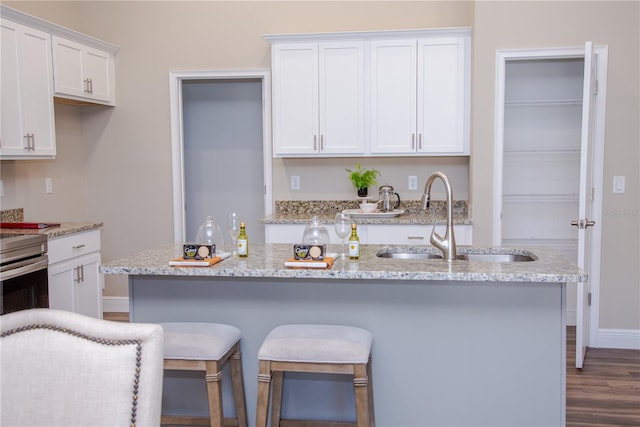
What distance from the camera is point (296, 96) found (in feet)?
14.5

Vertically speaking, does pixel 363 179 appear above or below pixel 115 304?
above

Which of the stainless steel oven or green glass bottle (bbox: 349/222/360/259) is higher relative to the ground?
green glass bottle (bbox: 349/222/360/259)

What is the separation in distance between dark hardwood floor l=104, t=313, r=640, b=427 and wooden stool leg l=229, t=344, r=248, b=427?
1629mm

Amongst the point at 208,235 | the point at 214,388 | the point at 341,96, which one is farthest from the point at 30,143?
the point at 214,388

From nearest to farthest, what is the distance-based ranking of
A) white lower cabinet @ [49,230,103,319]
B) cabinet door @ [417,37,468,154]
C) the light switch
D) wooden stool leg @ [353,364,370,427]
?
wooden stool leg @ [353,364,370,427] → white lower cabinet @ [49,230,103,319] → the light switch → cabinet door @ [417,37,468,154]

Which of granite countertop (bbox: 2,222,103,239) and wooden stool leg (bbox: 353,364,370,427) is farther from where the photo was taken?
granite countertop (bbox: 2,222,103,239)

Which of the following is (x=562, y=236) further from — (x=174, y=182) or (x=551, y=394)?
(x=174, y=182)

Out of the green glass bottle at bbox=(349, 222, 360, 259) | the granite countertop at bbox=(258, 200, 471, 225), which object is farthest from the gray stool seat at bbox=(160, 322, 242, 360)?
the granite countertop at bbox=(258, 200, 471, 225)

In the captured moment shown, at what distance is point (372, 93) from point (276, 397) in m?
2.60

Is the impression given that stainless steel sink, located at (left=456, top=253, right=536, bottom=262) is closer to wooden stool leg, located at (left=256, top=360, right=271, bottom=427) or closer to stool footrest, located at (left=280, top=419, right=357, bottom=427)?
stool footrest, located at (left=280, top=419, right=357, bottom=427)

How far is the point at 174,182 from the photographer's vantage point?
4938mm

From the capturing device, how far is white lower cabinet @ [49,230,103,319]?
3.63 m

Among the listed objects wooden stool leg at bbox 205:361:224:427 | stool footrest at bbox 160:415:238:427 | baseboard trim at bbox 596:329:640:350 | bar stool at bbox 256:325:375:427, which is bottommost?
baseboard trim at bbox 596:329:640:350

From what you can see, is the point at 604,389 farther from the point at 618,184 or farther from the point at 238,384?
the point at 238,384
